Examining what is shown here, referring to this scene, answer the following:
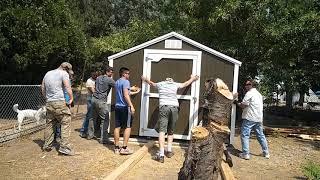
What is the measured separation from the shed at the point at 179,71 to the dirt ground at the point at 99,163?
0.80m

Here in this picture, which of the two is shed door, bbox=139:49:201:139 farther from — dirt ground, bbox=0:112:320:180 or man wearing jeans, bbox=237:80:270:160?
man wearing jeans, bbox=237:80:270:160

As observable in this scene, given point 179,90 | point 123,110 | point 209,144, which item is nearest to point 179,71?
point 179,90

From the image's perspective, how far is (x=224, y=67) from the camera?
11039 millimetres

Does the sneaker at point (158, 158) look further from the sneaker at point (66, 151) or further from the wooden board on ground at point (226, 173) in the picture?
the sneaker at point (66, 151)

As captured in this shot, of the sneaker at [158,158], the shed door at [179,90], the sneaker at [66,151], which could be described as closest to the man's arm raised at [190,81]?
the shed door at [179,90]

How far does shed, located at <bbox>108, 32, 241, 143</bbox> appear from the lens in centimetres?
1101

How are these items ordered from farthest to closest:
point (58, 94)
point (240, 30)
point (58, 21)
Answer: point (58, 21) < point (240, 30) < point (58, 94)

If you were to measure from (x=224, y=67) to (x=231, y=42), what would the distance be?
195 inches

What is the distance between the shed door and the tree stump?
4.87m

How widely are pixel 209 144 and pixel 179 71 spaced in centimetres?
535

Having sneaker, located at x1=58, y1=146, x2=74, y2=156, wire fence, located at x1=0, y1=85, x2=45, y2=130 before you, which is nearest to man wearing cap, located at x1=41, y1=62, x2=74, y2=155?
sneaker, located at x1=58, y1=146, x2=74, y2=156

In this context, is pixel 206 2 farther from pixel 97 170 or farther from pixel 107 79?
pixel 97 170

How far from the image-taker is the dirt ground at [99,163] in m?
7.83

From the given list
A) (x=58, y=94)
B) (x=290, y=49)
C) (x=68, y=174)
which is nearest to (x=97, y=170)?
(x=68, y=174)
